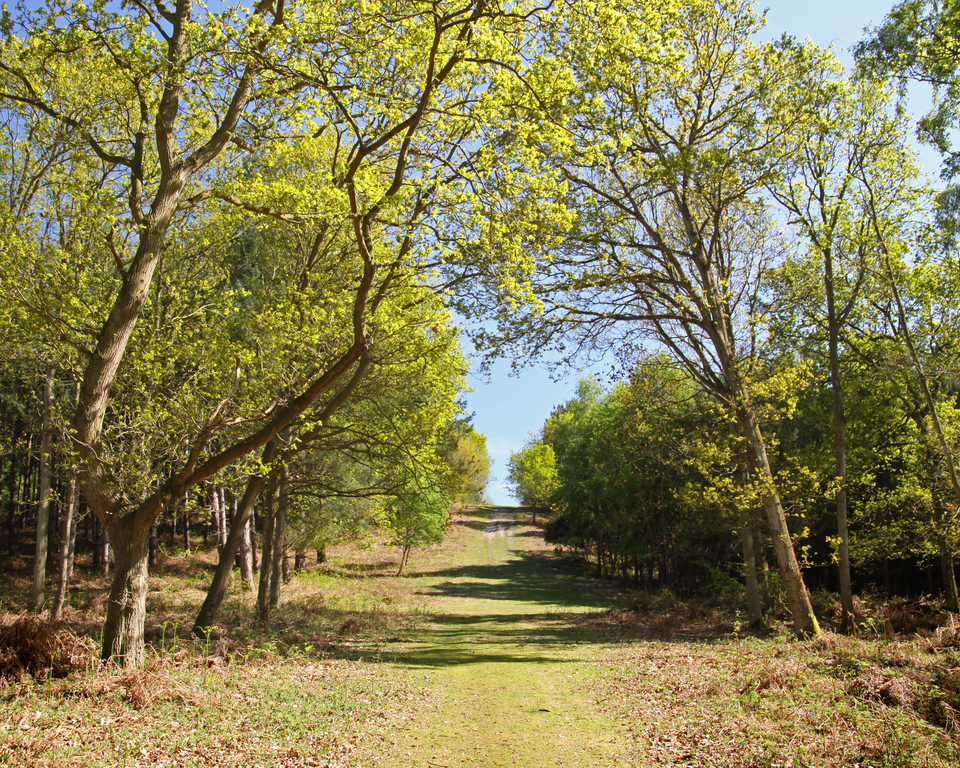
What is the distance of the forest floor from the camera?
18.1ft

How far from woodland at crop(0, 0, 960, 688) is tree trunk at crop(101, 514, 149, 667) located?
0.10 ft

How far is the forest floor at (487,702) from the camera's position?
18.1ft

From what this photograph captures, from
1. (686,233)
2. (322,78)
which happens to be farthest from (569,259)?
(322,78)

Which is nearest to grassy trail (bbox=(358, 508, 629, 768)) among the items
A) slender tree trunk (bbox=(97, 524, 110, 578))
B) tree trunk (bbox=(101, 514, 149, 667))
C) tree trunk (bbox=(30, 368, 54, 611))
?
tree trunk (bbox=(101, 514, 149, 667))

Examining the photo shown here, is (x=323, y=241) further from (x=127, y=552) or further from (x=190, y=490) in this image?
(x=127, y=552)

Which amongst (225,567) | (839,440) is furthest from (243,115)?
(839,440)

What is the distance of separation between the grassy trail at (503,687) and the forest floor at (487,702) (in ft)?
0.13

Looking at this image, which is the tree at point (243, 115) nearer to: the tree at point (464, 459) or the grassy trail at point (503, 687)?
the grassy trail at point (503, 687)

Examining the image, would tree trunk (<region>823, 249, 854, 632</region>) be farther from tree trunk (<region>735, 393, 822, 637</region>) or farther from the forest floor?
tree trunk (<region>735, 393, 822, 637</region>)

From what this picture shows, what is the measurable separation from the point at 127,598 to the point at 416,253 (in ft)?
19.6

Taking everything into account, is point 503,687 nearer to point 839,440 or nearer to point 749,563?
point 749,563

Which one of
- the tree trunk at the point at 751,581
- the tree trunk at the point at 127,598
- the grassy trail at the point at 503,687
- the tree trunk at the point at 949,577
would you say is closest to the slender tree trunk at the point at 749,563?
the tree trunk at the point at 751,581

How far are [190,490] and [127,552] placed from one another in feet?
4.01

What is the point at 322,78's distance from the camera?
24.0 feet
